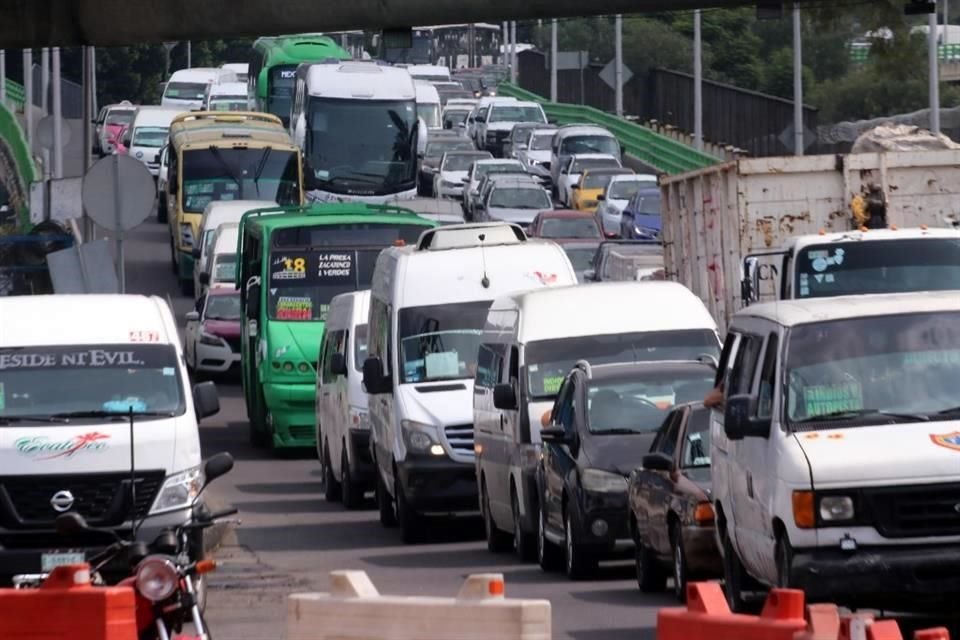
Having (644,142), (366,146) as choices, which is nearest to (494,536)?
(366,146)

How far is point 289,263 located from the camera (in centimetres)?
2811

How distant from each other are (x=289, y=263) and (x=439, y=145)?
41.3m

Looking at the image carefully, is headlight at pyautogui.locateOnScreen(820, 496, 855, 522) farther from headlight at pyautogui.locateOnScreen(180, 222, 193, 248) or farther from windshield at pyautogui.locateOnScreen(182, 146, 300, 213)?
headlight at pyautogui.locateOnScreen(180, 222, 193, 248)

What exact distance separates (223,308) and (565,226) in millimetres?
13519

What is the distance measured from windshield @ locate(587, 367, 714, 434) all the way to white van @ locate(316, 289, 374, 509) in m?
6.26

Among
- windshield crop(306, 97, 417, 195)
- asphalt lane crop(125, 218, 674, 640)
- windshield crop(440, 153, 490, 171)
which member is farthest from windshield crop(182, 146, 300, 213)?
asphalt lane crop(125, 218, 674, 640)

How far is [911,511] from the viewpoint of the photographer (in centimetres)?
1128

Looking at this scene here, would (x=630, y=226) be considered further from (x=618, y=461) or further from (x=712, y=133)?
(x=618, y=461)

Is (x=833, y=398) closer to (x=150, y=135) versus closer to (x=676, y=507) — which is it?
(x=676, y=507)

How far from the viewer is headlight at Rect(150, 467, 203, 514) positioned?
46.8 feet

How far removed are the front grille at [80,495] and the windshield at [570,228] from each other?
107ft

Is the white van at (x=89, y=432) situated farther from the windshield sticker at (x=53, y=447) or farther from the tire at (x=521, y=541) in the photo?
the tire at (x=521, y=541)

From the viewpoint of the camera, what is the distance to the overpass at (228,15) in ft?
76.8

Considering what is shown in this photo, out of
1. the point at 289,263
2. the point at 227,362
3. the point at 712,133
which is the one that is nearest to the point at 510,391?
the point at 289,263
